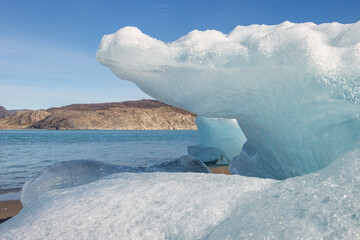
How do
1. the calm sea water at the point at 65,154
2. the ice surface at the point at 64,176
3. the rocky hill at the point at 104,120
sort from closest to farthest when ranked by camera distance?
the ice surface at the point at 64,176 < the calm sea water at the point at 65,154 < the rocky hill at the point at 104,120

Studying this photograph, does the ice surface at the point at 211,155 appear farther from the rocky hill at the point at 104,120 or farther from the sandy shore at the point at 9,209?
the rocky hill at the point at 104,120

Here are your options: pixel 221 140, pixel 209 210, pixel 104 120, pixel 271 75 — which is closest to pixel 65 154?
pixel 221 140

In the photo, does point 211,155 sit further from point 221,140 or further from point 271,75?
point 271,75

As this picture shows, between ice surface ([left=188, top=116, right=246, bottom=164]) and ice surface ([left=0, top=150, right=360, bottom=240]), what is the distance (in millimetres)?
8292

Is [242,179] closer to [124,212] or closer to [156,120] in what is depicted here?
[124,212]

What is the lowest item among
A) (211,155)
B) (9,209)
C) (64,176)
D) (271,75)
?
(211,155)

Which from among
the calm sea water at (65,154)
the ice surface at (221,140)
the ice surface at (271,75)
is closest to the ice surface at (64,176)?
the ice surface at (271,75)

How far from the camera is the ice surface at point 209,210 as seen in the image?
1.37 metres

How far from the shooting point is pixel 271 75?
269 centimetres

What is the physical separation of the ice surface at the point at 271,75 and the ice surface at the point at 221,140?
702 cm

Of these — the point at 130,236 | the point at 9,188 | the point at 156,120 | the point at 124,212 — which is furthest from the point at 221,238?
the point at 156,120

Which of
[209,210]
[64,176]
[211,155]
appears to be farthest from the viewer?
[211,155]

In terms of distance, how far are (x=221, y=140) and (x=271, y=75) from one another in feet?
26.8

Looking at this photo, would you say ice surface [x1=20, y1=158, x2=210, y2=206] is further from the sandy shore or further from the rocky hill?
the rocky hill
